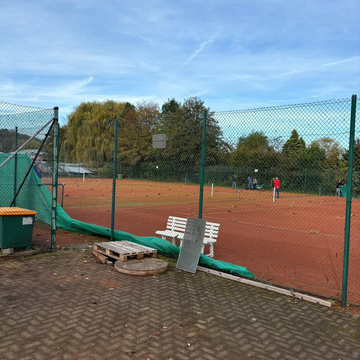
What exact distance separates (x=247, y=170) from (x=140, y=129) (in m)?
3.46

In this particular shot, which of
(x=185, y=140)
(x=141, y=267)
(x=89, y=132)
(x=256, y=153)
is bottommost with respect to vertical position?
(x=141, y=267)

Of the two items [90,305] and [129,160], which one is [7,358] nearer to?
[90,305]

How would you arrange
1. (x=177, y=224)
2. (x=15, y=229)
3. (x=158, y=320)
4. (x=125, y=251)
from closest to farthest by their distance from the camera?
1. (x=158, y=320)
2. (x=125, y=251)
3. (x=15, y=229)
4. (x=177, y=224)

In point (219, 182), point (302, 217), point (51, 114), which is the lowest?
point (302, 217)

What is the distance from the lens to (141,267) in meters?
5.98

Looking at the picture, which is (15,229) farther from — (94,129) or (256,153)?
(94,129)

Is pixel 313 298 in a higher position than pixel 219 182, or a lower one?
lower

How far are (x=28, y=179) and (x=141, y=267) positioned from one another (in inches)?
178

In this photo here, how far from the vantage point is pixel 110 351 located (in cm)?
343

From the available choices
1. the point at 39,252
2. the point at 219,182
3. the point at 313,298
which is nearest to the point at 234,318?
the point at 313,298

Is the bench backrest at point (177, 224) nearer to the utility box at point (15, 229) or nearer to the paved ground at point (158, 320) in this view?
the paved ground at point (158, 320)

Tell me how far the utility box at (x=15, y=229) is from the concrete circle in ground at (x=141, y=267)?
2106 millimetres

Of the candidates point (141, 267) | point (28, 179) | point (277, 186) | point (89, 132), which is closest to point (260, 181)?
point (277, 186)

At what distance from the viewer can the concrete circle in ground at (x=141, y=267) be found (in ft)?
19.2
